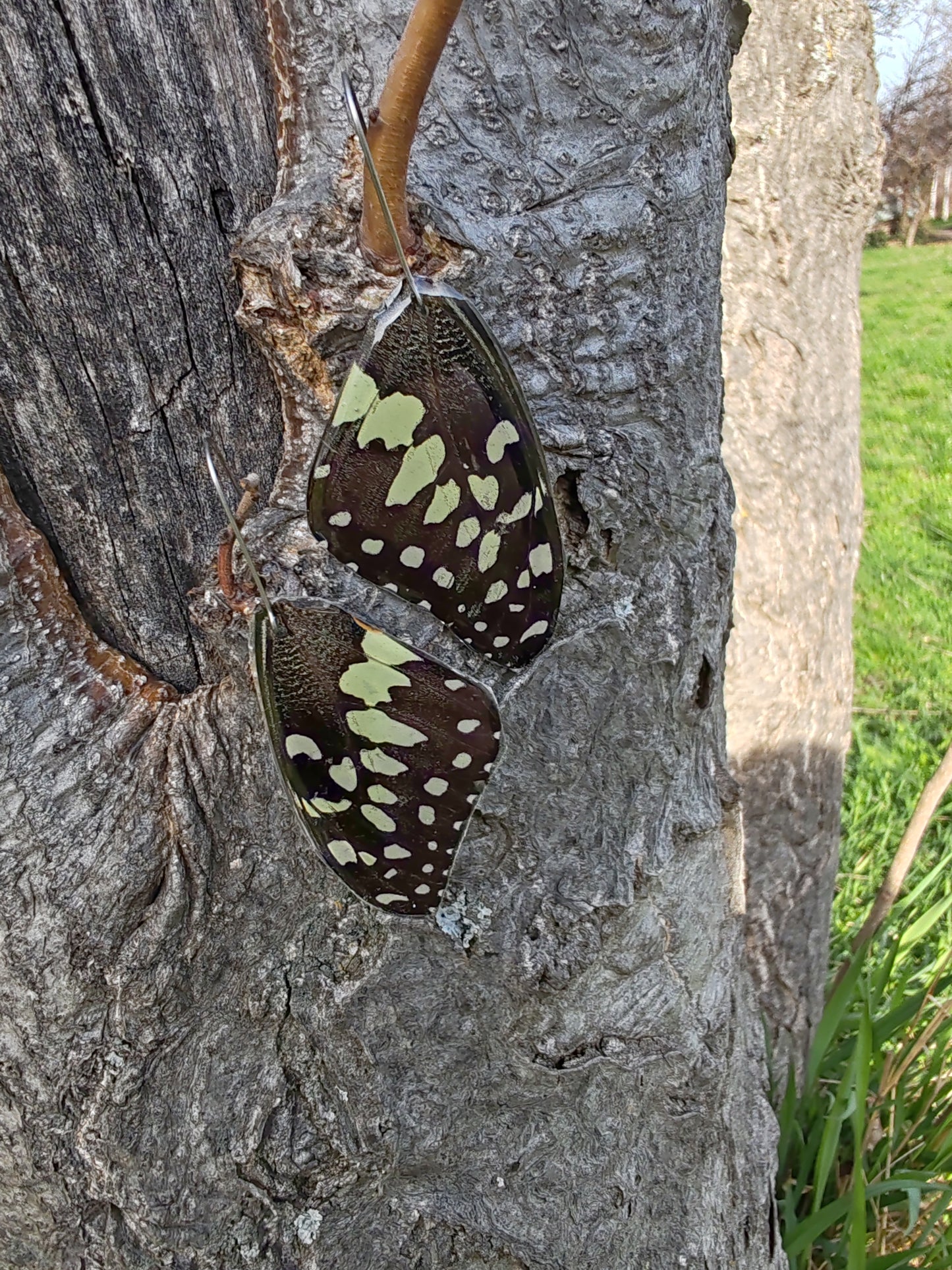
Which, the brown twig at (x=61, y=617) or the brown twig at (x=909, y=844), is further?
the brown twig at (x=909, y=844)

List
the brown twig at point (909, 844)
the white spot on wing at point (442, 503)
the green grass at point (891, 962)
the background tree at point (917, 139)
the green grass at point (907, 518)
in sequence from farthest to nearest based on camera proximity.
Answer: the background tree at point (917, 139) → the green grass at point (907, 518) → the brown twig at point (909, 844) → the green grass at point (891, 962) → the white spot on wing at point (442, 503)

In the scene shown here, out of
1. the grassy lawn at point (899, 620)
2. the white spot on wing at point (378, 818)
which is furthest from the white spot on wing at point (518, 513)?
the grassy lawn at point (899, 620)

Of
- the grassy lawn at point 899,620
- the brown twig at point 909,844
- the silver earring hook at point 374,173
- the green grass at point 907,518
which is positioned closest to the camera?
the silver earring hook at point 374,173

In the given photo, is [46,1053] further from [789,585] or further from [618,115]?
[789,585]

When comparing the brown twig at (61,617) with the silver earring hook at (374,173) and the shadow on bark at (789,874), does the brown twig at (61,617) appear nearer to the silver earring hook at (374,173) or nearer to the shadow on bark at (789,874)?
the silver earring hook at (374,173)

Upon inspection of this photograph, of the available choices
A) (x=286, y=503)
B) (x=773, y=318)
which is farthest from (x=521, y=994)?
(x=773, y=318)

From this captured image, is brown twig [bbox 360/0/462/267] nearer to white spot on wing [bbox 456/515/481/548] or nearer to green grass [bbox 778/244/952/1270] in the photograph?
white spot on wing [bbox 456/515/481/548]

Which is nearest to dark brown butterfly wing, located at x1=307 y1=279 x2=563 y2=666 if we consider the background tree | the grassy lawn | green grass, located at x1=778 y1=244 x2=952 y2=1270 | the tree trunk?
green grass, located at x1=778 y1=244 x2=952 y2=1270
